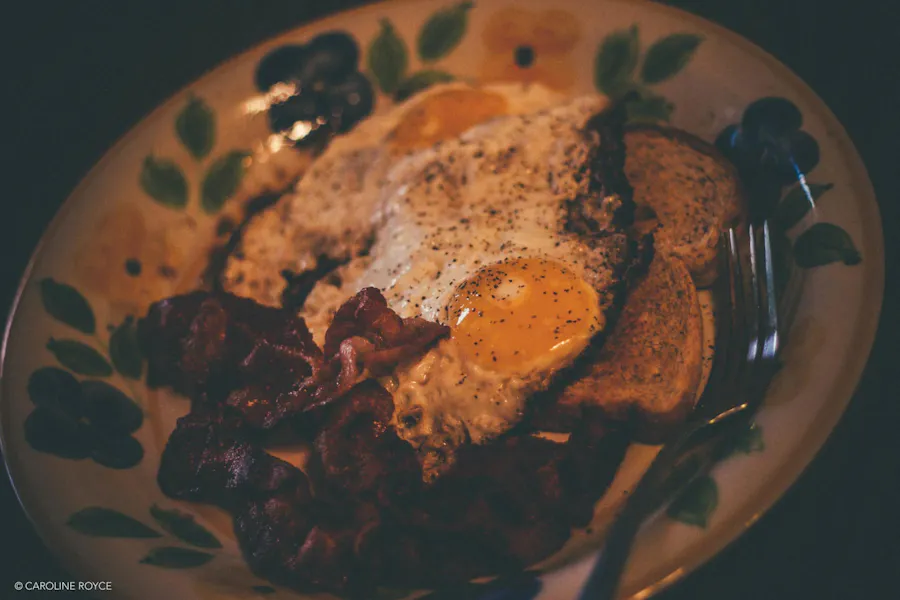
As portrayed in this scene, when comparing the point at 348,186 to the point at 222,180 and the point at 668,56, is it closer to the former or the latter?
the point at 222,180

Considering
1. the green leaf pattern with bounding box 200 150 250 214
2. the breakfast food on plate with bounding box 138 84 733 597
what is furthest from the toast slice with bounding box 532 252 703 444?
the green leaf pattern with bounding box 200 150 250 214

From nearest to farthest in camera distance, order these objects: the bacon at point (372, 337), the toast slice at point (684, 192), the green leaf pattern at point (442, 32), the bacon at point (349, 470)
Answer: the bacon at point (349, 470)
the bacon at point (372, 337)
the toast slice at point (684, 192)
the green leaf pattern at point (442, 32)

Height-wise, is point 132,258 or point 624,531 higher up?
point 132,258

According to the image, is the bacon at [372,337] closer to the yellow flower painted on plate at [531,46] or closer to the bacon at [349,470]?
the bacon at [349,470]

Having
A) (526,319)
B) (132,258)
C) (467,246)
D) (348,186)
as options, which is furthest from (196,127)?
(526,319)

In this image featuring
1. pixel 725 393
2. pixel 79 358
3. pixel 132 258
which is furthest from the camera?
pixel 132 258

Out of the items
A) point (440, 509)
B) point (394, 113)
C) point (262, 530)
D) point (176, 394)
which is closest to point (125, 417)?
point (176, 394)

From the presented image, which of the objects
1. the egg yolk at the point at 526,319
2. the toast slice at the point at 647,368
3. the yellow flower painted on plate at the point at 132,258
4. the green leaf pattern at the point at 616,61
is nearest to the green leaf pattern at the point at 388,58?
the green leaf pattern at the point at 616,61
